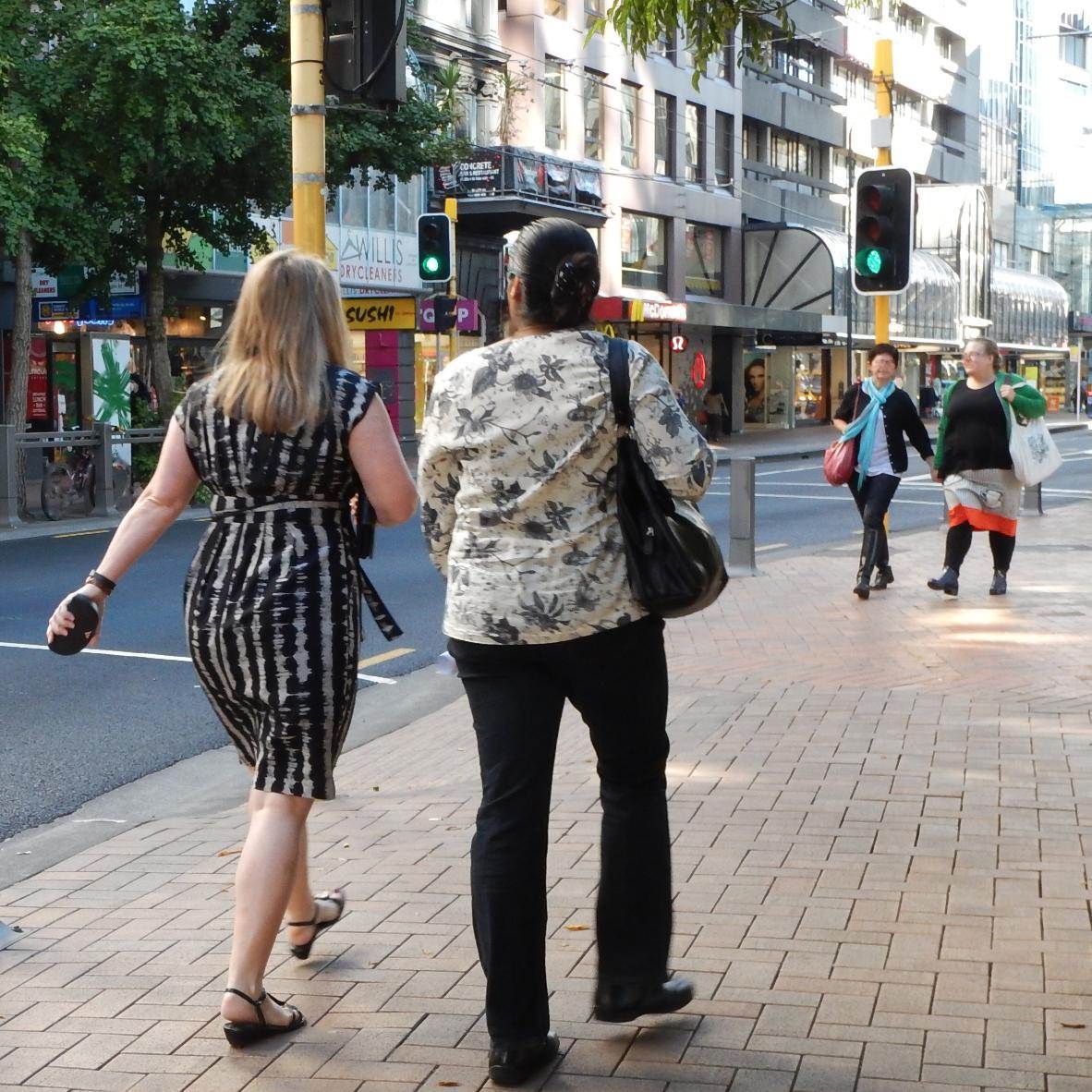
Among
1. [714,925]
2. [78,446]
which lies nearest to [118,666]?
[714,925]

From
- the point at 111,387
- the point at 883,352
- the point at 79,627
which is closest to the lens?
the point at 79,627

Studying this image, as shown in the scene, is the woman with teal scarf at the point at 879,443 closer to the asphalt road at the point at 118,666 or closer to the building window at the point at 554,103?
the asphalt road at the point at 118,666

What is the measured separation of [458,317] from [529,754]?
66.0 ft

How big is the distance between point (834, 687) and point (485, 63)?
34286 mm

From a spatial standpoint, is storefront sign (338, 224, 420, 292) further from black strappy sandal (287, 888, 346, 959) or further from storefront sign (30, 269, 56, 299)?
black strappy sandal (287, 888, 346, 959)

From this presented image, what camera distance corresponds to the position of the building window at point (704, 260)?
51.3 meters

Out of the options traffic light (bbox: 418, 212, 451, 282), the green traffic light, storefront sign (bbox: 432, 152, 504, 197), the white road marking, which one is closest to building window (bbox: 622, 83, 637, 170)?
storefront sign (bbox: 432, 152, 504, 197)

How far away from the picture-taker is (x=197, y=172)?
70.4 feet

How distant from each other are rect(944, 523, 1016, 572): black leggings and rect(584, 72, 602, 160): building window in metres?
34.4

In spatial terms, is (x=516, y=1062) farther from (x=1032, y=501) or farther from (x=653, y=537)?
(x=1032, y=501)

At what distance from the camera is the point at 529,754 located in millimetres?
3537

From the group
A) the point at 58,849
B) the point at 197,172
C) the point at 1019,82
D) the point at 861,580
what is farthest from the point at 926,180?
the point at 58,849

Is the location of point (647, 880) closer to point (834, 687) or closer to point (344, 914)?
point (344, 914)

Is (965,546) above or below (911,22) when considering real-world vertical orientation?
below
